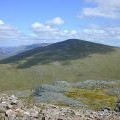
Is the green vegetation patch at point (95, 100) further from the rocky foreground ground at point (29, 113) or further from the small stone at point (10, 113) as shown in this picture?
the small stone at point (10, 113)

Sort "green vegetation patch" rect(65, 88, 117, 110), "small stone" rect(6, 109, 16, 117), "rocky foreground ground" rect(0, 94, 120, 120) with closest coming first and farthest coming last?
"small stone" rect(6, 109, 16, 117) < "rocky foreground ground" rect(0, 94, 120, 120) < "green vegetation patch" rect(65, 88, 117, 110)

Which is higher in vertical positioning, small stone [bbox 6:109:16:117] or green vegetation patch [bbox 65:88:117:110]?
small stone [bbox 6:109:16:117]

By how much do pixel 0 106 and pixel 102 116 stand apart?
30.7ft

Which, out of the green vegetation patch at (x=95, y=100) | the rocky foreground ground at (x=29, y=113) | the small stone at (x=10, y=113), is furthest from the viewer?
the green vegetation patch at (x=95, y=100)

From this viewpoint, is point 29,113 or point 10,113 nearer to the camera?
point 10,113

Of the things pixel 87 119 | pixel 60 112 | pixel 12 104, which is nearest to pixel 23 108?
pixel 12 104

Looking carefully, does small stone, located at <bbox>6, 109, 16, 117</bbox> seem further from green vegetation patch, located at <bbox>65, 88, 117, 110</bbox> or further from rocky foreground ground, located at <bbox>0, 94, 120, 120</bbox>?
green vegetation patch, located at <bbox>65, 88, 117, 110</bbox>

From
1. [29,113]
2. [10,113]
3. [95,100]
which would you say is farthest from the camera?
[95,100]

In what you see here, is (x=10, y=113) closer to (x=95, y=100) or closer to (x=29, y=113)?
(x=29, y=113)

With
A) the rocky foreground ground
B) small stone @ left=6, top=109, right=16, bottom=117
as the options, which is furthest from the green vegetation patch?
small stone @ left=6, top=109, right=16, bottom=117

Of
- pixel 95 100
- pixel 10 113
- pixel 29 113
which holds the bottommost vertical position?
pixel 95 100

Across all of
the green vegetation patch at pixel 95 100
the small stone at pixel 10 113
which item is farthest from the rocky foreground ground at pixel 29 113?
the green vegetation patch at pixel 95 100

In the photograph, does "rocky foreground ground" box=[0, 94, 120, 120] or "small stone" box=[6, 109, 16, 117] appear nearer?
"small stone" box=[6, 109, 16, 117]

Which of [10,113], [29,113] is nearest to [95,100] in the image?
[29,113]
